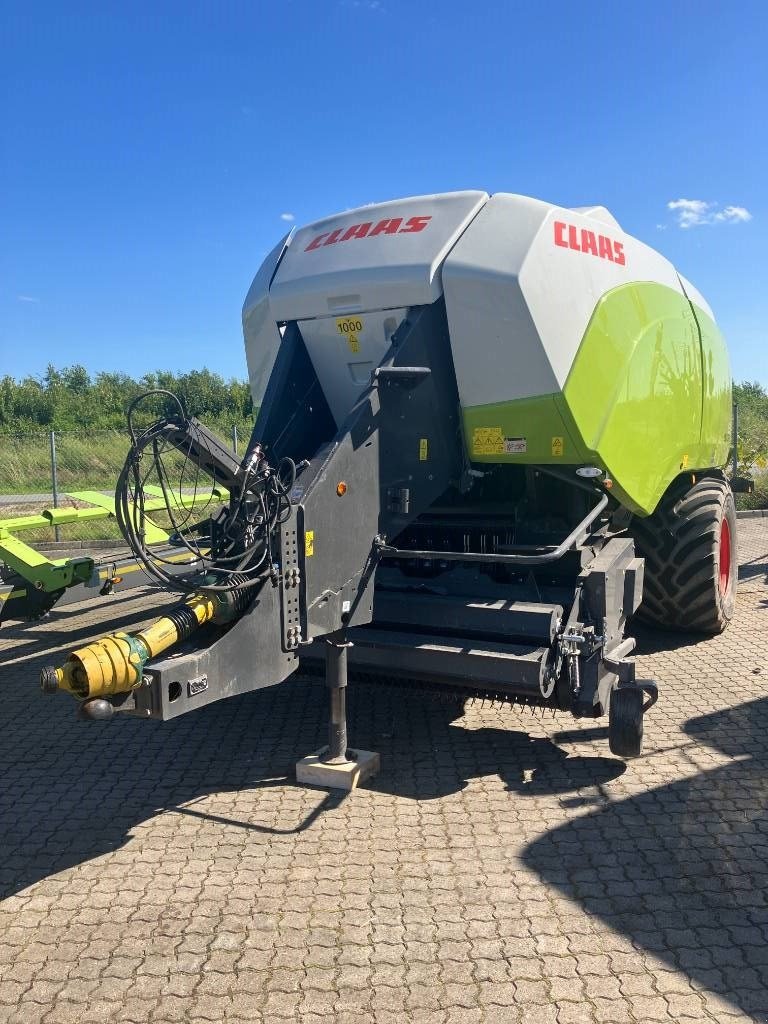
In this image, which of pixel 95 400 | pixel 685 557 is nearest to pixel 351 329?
pixel 685 557

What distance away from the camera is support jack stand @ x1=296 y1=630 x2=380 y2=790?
4.30 meters

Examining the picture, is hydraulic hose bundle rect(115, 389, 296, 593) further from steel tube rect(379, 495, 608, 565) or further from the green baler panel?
the green baler panel

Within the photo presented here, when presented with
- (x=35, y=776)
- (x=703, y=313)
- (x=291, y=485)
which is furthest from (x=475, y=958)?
(x=703, y=313)

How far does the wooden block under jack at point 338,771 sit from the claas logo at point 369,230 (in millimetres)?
2997

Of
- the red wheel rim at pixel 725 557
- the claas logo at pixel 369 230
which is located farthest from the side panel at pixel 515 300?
the red wheel rim at pixel 725 557

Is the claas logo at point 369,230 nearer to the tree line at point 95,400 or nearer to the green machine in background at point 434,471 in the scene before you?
the green machine in background at point 434,471

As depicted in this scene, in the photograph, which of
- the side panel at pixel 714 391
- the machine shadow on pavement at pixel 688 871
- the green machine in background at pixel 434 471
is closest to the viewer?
the machine shadow on pavement at pixel 688 871

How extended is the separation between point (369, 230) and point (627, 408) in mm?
1948

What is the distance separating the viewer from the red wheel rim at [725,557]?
7082 mm

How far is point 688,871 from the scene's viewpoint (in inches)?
139

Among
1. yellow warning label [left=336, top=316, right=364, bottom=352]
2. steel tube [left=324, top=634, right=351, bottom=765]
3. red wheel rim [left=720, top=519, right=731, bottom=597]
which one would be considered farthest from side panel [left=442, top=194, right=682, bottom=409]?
red wheel rim [left=720, top=519, right=731, bottom=597]

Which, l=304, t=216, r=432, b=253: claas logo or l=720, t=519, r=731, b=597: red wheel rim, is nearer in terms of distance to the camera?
l=304, t=216, r=432, b=253: claas logo

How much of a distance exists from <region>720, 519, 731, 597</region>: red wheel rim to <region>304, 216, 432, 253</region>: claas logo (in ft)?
12.5

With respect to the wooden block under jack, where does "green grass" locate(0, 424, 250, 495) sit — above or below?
above
